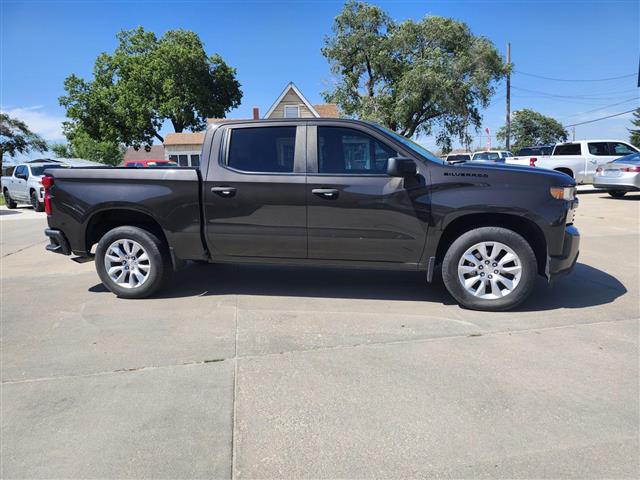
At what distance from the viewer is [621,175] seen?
1403cm

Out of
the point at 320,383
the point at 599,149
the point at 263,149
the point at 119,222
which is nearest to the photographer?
the point at 320,383

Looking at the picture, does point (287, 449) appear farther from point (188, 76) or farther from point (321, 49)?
point (188, 76)

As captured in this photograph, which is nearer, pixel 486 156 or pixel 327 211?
pixel 327 211

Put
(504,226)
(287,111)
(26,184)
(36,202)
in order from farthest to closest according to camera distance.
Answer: (287,111) → (26,184) → (36,202) → (504,226)

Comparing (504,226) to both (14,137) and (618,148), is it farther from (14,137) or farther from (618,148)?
(14,137)

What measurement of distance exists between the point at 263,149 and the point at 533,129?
72161mm

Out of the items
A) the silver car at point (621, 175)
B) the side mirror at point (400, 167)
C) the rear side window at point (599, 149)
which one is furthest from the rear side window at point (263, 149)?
the rear side window at point (599, 149)

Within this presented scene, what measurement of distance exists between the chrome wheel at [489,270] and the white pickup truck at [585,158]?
13861 mm

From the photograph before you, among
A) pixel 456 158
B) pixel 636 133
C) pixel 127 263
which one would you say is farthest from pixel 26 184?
pixel 636 133

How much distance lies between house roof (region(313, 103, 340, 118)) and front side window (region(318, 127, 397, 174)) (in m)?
28.8

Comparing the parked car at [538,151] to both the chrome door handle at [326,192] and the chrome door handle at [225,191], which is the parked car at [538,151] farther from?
the chrome door handle at [225,191]

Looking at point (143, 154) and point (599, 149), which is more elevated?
point (143, 154)

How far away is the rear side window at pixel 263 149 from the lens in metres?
4.81

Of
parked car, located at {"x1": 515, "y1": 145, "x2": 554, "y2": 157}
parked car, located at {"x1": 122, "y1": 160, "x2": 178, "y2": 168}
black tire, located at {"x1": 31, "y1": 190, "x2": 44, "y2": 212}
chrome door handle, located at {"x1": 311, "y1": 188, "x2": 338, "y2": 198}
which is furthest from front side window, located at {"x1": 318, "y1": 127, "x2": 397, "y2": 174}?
parked car, located at {"x1": 515, "y1": 145, "x2": 554, "y2": 157}
